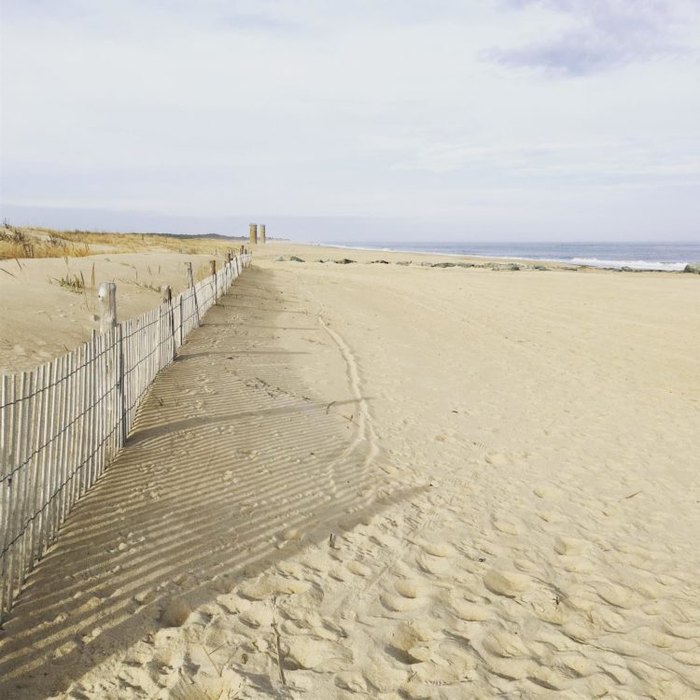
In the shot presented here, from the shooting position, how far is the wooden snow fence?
3.06 meters

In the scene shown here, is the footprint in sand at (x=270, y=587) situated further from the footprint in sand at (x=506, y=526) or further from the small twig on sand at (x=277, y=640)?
the footprint in sand at (x=506, y=526)

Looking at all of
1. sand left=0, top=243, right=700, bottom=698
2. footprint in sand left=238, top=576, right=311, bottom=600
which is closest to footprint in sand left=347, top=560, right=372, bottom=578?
sand left=0, top=243, right=700, bottom=698

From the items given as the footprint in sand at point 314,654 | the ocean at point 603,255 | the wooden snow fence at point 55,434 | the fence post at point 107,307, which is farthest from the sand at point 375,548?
the ocean at point 603,255

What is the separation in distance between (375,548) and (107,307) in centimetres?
362

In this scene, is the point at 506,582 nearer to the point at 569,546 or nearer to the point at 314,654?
the point at 569,546

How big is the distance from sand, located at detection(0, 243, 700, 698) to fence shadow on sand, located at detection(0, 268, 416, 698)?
0.06 ft

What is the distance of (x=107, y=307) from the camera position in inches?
233

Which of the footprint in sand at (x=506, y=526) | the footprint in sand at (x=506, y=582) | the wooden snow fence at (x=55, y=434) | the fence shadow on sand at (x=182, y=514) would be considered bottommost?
the footprint in sand at (x=506, y=582)

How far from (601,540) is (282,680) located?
2.68 metres

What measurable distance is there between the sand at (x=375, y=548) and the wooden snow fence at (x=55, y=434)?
166 millimetres

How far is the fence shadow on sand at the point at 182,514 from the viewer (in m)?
2.98

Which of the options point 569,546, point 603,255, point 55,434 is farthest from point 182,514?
point 603,255

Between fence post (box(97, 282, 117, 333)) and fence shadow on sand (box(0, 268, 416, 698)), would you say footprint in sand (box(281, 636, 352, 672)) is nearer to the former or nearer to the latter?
fence shadow on sand (box(0, 268, 416, 698))

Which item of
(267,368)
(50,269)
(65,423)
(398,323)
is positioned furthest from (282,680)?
(50,269)
